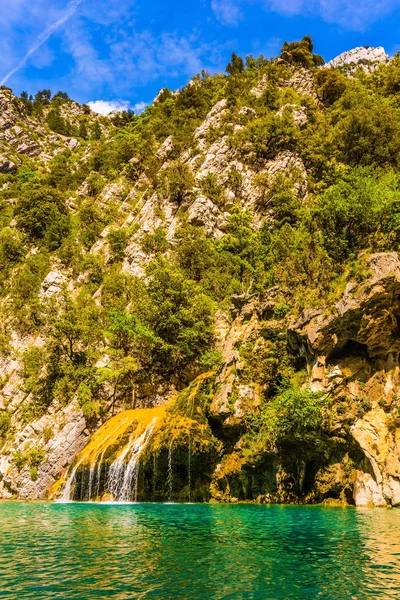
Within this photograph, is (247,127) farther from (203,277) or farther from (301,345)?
(301,345)

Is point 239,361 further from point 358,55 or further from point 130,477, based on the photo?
point 358,55

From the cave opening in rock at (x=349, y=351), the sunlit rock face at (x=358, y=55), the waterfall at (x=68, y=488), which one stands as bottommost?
the waterfall at (x=68, y=488)

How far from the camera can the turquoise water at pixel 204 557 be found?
847 centimetres

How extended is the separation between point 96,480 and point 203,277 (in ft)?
76.4

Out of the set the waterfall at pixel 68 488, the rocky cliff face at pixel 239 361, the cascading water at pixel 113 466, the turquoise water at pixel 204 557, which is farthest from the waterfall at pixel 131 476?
the turquoise water at pixel 204 557

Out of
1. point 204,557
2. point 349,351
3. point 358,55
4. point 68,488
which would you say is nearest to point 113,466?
point 68,488

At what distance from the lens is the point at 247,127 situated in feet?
198

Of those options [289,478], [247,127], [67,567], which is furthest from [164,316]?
[247,127]

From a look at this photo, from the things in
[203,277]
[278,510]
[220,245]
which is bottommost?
[278,510]

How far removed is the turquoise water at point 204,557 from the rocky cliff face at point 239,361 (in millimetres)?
6200

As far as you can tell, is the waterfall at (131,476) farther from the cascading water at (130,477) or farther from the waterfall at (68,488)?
the waterfall at (68,488)

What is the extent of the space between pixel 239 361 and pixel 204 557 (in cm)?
1823

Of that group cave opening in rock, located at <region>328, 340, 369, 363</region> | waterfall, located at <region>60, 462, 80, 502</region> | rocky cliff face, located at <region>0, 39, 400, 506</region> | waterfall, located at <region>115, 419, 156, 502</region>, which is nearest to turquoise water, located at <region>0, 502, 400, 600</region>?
rocky cliff face, located at <region>0, 39, 400, 506</region>

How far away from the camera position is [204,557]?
1102 centimetres
